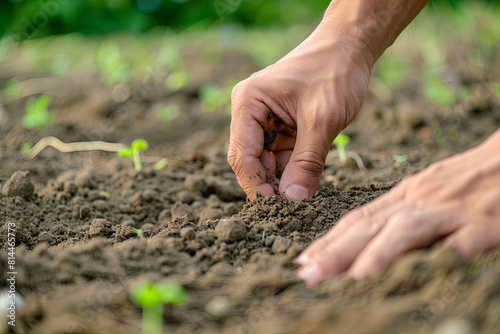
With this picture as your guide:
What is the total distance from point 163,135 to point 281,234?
7.50ft

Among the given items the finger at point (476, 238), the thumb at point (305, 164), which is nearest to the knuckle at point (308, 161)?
the thumb at point (305, 164)

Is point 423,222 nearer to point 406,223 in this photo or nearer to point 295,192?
point 406,223

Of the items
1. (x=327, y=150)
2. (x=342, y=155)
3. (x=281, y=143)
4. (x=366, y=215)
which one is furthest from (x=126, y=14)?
(x=366, y=215)

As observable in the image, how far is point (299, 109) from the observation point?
6.93 ft

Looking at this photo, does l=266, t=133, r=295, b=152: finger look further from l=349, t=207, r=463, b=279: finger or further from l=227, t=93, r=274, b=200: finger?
l=349, t=207, r=463, b=279: finger

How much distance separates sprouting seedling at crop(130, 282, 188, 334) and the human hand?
39 cm

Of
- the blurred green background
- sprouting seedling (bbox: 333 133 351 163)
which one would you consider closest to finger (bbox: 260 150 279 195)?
sprouting seedling (bbox: 333 133 351 163)

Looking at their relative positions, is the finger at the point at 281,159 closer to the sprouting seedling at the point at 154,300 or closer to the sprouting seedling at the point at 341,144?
the sprouting seedling at the point at 341,144

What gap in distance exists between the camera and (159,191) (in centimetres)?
262

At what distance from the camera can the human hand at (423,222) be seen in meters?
1.31

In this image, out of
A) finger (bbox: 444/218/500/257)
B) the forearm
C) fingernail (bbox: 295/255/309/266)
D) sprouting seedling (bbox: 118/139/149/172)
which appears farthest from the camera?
sprouting seedling (bbox: 118/139/149/172)

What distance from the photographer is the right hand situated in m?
2.04

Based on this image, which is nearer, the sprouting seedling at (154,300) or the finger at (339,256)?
the sprouting seedling at (154,300)

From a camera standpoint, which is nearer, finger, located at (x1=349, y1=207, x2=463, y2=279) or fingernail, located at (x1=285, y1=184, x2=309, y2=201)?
finger, located at (x1=349, y1=207, x2=463, y2=279)
